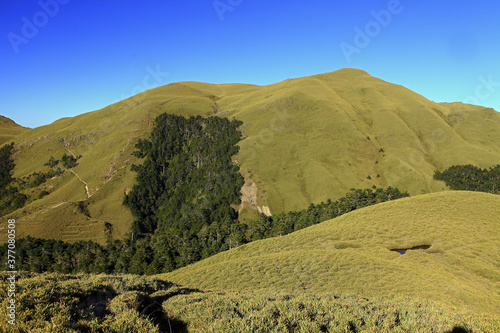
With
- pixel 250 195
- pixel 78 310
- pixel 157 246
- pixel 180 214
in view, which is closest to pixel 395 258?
pixel 78 310

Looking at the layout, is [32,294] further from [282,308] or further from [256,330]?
[282,308]

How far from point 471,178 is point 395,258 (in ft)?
514

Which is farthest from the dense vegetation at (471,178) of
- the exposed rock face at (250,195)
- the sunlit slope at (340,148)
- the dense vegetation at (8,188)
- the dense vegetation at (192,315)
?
the dense vegetation at (8,188)

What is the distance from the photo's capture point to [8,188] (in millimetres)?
160125

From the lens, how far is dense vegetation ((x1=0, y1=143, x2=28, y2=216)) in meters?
149

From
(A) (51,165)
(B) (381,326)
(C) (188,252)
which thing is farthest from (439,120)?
(A) (51,165)

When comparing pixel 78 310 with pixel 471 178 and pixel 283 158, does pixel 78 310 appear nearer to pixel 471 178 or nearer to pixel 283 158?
pixel 283 158

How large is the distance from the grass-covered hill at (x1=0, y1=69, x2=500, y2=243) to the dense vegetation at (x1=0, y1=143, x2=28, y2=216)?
504 centimetres

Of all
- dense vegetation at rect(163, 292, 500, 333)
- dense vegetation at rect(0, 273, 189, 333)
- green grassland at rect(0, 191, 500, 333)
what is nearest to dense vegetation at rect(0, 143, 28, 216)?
green grassland at rect(0, 191, 500, 333)

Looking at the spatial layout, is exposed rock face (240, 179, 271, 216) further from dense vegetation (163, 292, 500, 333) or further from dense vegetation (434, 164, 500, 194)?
dense vegetation (163, 292, 500, 333)

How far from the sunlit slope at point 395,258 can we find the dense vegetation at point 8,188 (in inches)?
6385

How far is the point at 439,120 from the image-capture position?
A: 7608 inches

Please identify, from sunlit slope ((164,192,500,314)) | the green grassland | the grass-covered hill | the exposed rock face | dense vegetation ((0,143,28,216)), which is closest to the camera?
the green grassland

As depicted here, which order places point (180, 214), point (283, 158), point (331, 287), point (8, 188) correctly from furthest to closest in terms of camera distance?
point (8, 188), point (283, 158), point (180, 214), point (331, 287)
